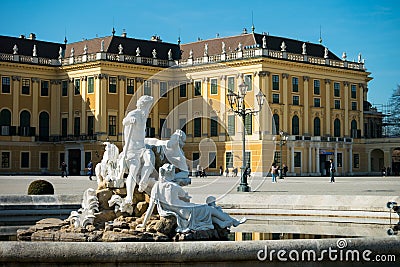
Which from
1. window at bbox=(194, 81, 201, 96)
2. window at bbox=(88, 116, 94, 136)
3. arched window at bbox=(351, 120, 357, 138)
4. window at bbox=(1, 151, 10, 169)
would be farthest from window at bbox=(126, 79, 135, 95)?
arched window at bbox=(351, 120, 357, 138)

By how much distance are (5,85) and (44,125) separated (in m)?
4.87

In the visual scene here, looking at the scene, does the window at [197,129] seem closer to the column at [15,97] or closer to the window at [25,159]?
the window at [25,159]

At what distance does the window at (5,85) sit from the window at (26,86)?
138 cm

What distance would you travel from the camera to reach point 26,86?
67.5 metres

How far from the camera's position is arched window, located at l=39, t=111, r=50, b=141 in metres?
68.2

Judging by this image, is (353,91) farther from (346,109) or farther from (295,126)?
(295,126)

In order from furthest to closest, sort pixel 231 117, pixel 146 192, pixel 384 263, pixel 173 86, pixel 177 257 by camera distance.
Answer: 1. pixel 173 86
2. pixel 231 117
3. pixel 146 192
4. pixel 384 263
5. pixel 177 257

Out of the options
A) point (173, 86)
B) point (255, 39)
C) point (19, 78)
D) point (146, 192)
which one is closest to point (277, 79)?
point (255, 39)

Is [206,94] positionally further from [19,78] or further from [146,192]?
[146,192]

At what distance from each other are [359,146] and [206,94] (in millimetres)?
14852

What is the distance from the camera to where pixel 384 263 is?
11.8m

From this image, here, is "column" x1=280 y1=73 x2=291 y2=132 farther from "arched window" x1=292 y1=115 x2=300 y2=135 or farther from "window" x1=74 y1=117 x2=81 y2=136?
"window" x1=74 y1=117 x2=81 y2=136

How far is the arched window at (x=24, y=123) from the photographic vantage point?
66.6m

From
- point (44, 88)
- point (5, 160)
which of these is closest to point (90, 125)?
point (44, 88)
